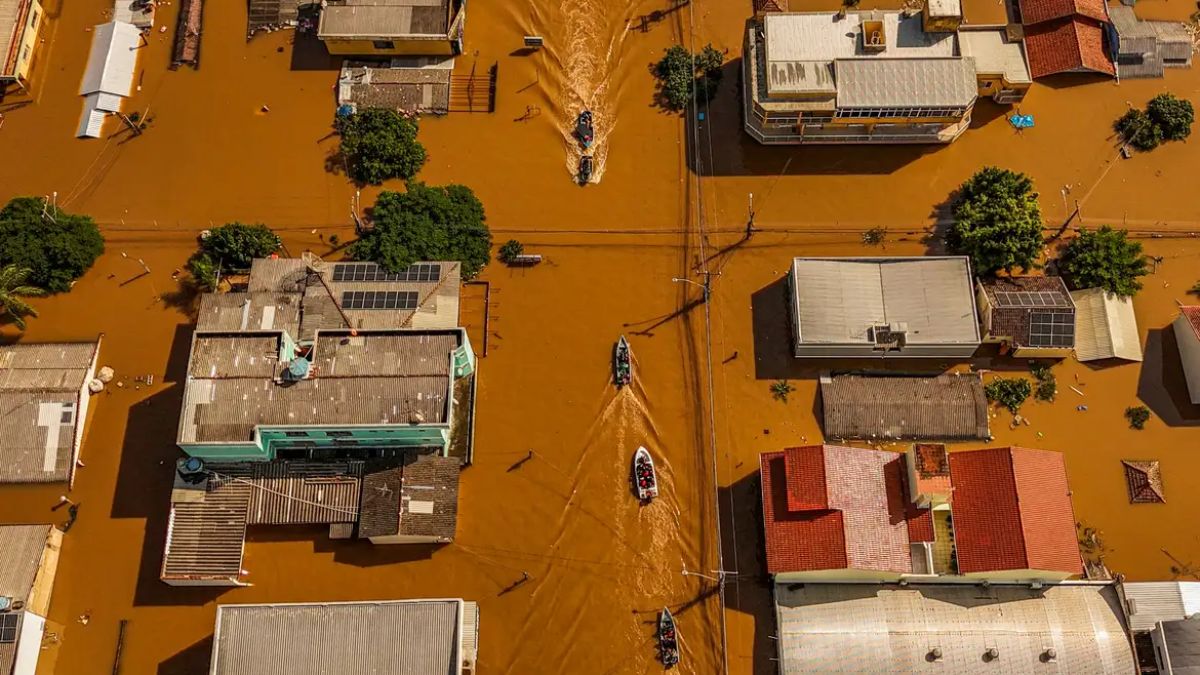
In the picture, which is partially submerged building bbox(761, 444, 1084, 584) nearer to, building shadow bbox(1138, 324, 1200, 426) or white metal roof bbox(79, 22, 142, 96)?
building shadow bbox(1138, 324, 1200, 426)

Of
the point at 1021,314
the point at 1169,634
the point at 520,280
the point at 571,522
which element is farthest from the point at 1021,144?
the point at 571,522

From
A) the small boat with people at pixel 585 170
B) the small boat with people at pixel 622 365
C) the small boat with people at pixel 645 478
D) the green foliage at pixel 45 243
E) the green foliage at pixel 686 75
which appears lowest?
the small boat with people at pixel 645 478

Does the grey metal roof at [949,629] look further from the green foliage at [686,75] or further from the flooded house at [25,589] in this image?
the flooded house at [25,589]

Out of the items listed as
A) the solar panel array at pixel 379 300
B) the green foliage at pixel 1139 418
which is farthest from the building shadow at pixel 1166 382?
the solar panel array at pixel 379 300

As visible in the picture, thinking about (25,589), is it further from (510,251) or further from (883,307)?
(883,307)

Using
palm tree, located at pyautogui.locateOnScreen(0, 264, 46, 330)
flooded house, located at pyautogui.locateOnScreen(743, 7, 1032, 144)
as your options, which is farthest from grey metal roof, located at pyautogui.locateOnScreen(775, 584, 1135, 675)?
palm tree, located at pyautogui.locateOnScreen(0, 264, 46, 330)

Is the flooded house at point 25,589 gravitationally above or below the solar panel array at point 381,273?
below

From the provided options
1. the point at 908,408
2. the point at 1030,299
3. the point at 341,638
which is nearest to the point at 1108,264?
the point at 1030,299
